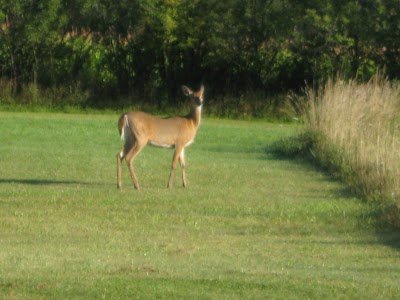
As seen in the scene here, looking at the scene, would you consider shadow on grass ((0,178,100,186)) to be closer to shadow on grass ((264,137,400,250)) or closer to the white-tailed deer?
the white-tailed deer

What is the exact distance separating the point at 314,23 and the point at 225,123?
4.17 m

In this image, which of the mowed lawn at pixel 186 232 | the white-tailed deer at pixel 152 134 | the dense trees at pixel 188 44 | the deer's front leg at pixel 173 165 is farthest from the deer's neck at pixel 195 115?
the dense trees at pixel 188 44

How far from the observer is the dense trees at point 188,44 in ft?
111

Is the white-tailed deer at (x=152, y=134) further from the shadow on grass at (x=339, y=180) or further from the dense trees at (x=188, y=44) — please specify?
the dense trees at (x=188, y=44)

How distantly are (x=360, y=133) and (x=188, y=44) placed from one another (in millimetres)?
15509

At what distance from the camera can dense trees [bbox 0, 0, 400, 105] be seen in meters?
33.9

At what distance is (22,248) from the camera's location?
1167cm

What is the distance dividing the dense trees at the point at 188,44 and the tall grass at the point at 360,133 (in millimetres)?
9012

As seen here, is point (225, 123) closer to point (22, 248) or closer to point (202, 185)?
point (202, 185)

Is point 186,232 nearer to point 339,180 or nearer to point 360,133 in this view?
point 339,180

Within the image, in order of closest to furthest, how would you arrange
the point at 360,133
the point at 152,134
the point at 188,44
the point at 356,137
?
the point at 152,134 → the point at 356,137 → the point at 360,133 → the point at 188,44

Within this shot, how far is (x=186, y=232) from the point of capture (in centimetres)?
1314

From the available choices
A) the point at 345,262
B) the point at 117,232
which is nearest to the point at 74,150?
the point at 117,232

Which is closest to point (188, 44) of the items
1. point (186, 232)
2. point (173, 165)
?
point (173, 165)
